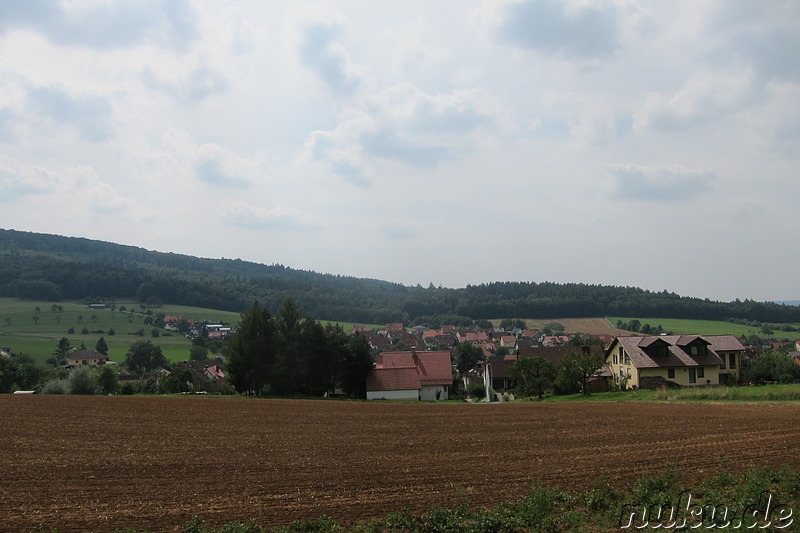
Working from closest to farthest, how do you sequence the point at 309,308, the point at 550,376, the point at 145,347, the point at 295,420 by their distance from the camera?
the point at 295,420 → the point at 550,376 → the point at 145,347 → the point at 309,308

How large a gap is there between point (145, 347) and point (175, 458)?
299ft

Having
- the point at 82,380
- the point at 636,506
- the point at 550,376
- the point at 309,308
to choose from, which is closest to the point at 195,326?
the point at 309,308

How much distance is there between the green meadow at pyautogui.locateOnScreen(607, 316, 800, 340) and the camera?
435 feet

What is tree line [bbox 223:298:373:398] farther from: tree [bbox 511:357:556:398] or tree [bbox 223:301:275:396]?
tree [bbox 511:357:556:398]

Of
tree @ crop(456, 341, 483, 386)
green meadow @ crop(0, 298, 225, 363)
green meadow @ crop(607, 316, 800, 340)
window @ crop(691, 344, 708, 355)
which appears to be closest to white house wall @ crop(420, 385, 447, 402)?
window @ crop(691, 344, 708, 355)

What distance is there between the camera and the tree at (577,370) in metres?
47.3

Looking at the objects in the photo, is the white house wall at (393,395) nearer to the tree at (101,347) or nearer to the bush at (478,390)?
the bush at (478,390)

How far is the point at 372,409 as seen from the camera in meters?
35.8

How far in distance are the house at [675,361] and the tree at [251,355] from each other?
1266 inches

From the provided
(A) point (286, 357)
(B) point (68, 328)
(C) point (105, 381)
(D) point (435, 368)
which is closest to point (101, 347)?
(B) point (68, 328)

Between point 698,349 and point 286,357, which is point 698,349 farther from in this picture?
point 286,357

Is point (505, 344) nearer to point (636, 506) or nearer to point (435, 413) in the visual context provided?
point (435, 413)

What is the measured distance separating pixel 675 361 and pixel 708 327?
103 metres

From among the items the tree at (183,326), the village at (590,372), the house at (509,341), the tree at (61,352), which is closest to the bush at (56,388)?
the village at (590,372)
